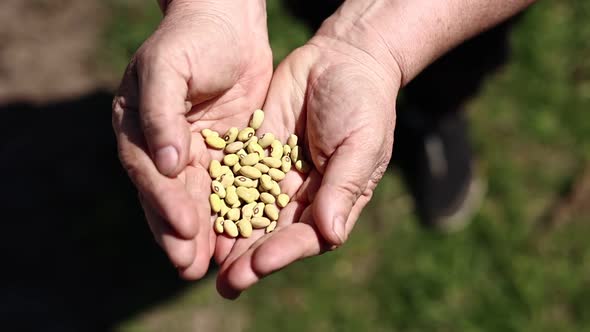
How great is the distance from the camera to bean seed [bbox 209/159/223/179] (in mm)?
2569

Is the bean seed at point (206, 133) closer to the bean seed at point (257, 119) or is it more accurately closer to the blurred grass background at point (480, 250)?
the bean seed at point (257, 119)

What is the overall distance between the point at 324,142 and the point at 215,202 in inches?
20.1

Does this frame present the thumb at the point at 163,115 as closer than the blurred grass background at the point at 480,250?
Yes

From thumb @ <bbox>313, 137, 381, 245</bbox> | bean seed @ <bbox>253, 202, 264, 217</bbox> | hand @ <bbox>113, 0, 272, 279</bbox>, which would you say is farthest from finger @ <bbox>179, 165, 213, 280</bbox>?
thumb @ <bbox>313, 137, 381, 245</bbox>

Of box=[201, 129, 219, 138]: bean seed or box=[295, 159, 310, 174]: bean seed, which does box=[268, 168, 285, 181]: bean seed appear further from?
box=[201, 129, 219, 138]: bean seed

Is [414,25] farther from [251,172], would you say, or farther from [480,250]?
[480,250]

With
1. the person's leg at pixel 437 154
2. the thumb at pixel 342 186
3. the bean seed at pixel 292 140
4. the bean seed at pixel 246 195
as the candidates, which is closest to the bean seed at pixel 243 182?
the bean seed at pixel 246 195

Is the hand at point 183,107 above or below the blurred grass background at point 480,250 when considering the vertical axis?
above

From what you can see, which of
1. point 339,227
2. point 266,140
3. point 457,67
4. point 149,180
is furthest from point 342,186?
point 457,67

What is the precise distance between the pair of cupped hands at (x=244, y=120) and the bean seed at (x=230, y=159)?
7 centimetres

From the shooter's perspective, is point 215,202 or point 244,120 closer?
point 215,202

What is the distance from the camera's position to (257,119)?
8.90 ft

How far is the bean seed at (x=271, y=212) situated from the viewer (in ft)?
8.27

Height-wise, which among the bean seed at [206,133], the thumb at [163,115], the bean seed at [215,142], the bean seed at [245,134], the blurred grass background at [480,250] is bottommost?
the blurred grass background at [480,250]
